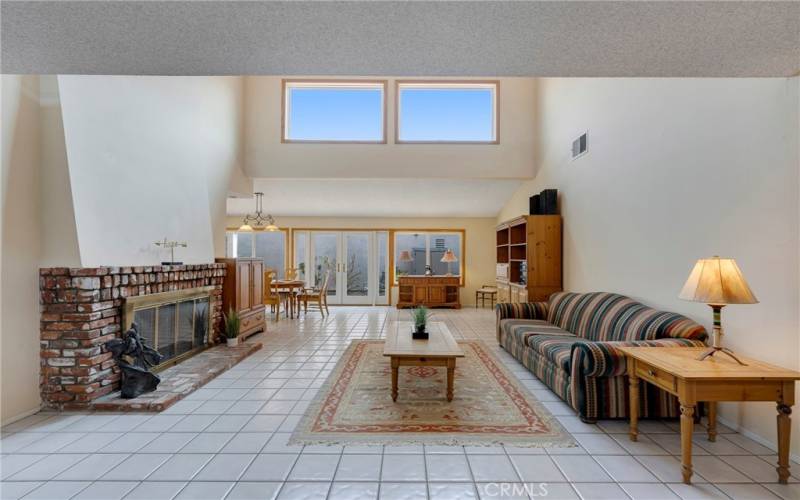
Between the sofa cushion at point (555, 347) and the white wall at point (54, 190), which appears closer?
the white wall at point (54, 190)

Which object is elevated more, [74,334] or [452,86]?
[452,86]

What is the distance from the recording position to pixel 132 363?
337 centimetres

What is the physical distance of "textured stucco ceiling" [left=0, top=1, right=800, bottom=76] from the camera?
1.72 meters

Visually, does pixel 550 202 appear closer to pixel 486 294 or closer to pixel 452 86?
pixel 452 86

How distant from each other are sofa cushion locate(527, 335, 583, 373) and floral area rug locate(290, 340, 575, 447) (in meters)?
0.37

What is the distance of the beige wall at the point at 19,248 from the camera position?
2.68 m

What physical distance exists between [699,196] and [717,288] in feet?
3.89

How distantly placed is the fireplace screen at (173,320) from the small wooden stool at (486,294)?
6.05 meters

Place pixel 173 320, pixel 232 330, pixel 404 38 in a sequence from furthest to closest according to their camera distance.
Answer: pixel 232 330, pixel 173 320, pixel 404 38

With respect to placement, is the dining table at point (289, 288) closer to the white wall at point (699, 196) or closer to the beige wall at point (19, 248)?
the beige wall at point (19, 248)

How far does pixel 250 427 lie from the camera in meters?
2.75

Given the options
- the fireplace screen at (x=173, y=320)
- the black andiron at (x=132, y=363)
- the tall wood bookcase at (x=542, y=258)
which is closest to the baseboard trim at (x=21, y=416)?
the black andiron at (x=132, y=363)

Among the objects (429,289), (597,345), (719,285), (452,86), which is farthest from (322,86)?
(719,285)

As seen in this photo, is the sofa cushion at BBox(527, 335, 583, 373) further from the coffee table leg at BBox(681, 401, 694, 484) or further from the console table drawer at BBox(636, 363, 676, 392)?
the coffee table leg at BBox(681, 401, 694, 484)
